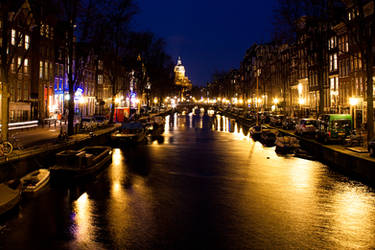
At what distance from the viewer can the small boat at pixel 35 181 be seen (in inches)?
731

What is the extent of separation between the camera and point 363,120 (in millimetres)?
48438

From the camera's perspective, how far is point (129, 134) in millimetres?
40000

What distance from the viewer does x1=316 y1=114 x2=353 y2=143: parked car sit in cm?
3322

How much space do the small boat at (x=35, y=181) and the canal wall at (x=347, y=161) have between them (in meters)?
17.7

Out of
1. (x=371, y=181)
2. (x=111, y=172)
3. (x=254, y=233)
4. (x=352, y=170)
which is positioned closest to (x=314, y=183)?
(x=371, y=181)

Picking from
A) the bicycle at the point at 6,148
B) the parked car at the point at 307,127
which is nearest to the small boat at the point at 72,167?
the bicycle at the point at 6,148

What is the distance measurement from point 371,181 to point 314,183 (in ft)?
11.1

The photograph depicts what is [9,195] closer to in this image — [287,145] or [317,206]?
[317,206]

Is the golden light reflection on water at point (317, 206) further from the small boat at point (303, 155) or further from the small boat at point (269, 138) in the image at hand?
the small boat at point (269, 138)

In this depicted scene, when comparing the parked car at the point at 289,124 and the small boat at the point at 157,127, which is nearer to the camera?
the small boat at the point at 157,127

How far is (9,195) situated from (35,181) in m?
3.55

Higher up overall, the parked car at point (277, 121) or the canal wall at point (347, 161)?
the parked car at point (277, 121)

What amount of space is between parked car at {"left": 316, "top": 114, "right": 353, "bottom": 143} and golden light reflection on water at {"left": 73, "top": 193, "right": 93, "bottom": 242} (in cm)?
2287

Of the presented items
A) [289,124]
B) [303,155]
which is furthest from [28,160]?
[289,124]
